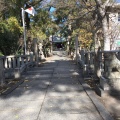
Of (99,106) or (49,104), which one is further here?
(49,104)

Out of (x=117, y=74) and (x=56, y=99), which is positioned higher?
(x=117, y=74)

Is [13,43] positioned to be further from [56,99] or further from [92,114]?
[92,114]

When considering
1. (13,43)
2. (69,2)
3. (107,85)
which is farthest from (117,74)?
(69,2)

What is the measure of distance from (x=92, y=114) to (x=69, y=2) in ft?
43.4

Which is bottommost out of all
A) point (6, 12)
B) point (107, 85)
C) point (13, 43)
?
point (107, 85)

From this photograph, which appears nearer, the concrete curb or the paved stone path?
the concrete curb

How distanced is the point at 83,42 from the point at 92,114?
19401mm

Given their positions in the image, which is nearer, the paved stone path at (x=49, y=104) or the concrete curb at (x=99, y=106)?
the concrete curb at (x=99, y=106)

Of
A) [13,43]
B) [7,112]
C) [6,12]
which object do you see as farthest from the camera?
[6,12]

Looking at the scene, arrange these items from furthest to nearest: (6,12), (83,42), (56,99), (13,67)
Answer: (83,42), (6,12), (13,67), (56,99)

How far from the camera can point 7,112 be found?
4559 millimetres

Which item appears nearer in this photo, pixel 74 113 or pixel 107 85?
pixel 74 113

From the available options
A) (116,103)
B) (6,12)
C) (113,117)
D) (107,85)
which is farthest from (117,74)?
(6,12)

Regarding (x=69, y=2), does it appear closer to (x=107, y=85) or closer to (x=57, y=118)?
(x=107, y=85)
